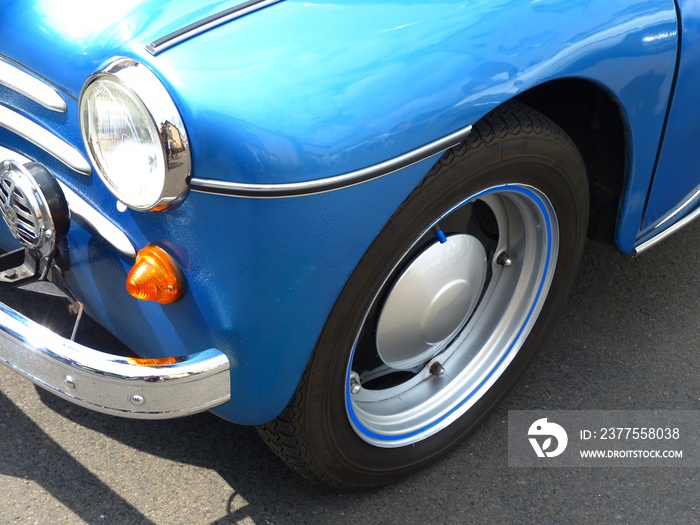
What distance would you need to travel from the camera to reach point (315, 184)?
133 cm

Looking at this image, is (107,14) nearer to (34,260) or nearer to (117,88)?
(117,88)

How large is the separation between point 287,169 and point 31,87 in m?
0.58

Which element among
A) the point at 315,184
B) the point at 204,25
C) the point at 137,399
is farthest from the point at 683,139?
the point at 137,399

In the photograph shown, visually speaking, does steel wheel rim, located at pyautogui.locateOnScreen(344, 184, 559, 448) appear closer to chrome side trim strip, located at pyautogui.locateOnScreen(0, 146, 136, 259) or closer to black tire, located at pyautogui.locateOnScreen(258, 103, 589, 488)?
black tire, located at pyautogui.locateOnScreen(258, 103, 589, 488)

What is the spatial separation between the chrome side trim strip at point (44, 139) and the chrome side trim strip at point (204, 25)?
295 mm

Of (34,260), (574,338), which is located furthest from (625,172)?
(34,260)

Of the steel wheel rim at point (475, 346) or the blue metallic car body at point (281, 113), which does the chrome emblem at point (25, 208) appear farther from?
the steel wheel rim at point (475, 346)

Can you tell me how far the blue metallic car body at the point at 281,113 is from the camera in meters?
1.32

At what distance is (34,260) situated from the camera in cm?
164

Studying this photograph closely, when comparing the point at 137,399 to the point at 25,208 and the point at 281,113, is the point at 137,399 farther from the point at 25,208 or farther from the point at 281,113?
the point at 281,113

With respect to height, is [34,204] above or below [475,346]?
above

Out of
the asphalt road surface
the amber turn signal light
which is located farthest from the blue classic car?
the asphalt road surface

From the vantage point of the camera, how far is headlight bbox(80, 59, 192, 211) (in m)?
1.29

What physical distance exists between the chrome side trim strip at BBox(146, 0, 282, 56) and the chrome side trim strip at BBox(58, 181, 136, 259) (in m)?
0.36
